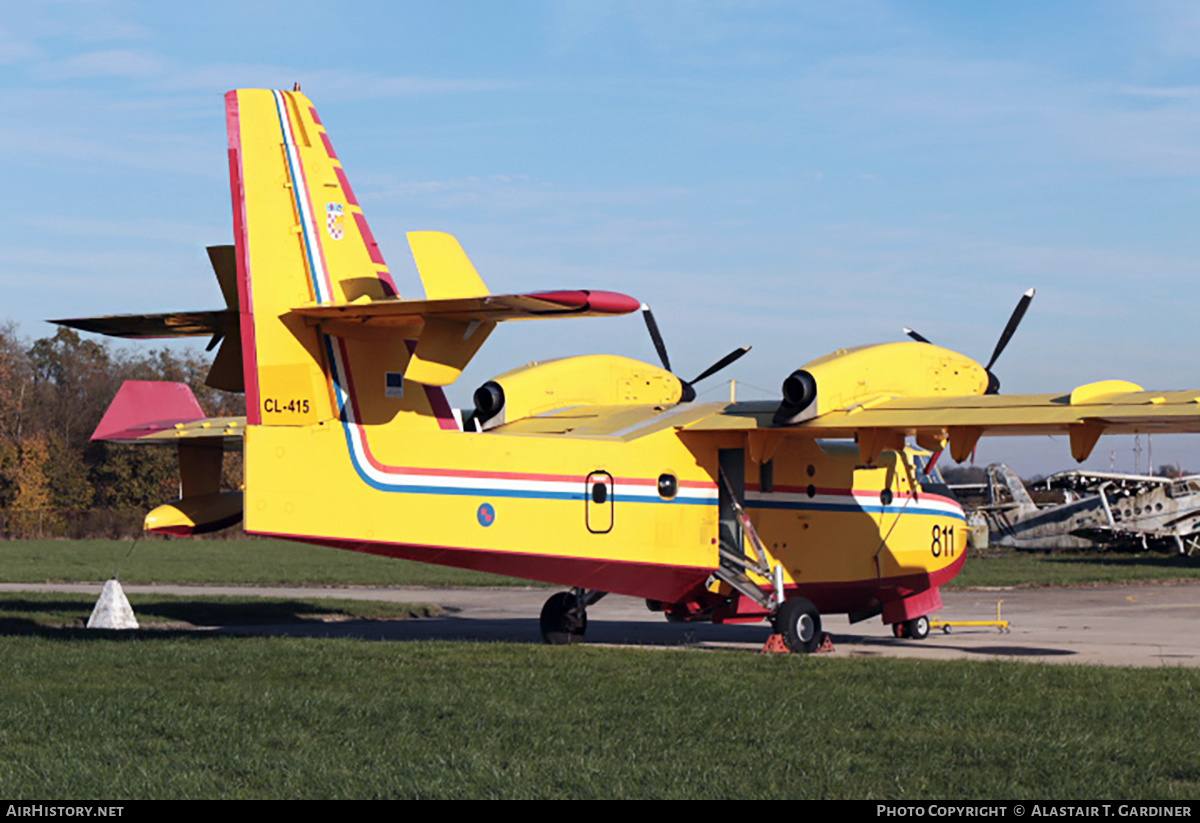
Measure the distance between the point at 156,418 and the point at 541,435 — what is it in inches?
240

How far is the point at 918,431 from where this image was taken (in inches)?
647

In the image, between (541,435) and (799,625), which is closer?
(541,435)

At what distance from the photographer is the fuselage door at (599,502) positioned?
15.1 meters

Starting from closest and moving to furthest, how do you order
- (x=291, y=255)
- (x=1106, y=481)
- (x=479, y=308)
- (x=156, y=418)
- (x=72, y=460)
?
(x=479, y=308) < (x=291, y=255) < (x=156, y=418) < (x=1106, y=481) < (x=72, y=460)

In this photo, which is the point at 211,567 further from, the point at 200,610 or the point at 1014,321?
the point at 1014,321

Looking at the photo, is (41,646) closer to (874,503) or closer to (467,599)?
(874,503)

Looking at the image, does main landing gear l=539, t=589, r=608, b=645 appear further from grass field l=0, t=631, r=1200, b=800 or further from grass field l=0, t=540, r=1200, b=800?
grass field l=0, t=631, r=1200, b=800

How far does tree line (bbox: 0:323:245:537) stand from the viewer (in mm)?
60125

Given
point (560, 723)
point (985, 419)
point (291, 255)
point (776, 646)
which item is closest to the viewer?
point (560, 723)

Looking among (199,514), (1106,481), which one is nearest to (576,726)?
(199,514)

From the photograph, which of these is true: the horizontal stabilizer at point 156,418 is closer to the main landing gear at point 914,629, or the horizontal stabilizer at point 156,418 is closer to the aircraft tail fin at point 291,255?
the aircraft tail fin at point 291,255

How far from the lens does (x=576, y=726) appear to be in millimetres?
10125

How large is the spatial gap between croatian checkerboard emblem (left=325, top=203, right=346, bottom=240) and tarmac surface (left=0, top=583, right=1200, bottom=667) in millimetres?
6454

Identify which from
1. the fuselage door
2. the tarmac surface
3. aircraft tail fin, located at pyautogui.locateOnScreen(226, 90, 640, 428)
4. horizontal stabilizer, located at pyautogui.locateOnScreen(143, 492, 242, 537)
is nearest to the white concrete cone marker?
the tarmac surface
